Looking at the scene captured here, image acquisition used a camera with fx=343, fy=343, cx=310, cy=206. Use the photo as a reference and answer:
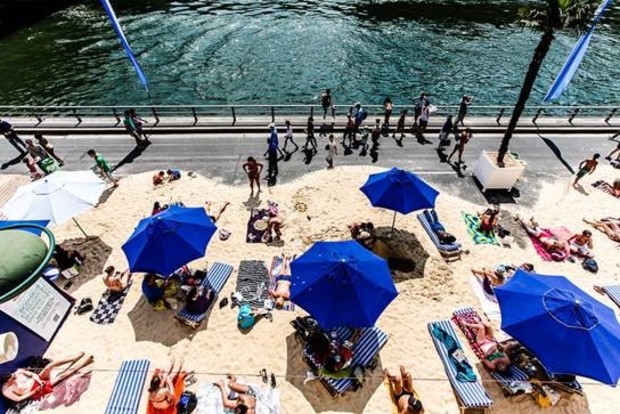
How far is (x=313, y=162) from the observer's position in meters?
17.2

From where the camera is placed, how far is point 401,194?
1177 centimetres

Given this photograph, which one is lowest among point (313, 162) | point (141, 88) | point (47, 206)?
point (141, 88)

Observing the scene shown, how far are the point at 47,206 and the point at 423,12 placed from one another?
48.0 meters

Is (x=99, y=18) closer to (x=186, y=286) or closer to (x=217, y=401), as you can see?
(x=186, y=286)

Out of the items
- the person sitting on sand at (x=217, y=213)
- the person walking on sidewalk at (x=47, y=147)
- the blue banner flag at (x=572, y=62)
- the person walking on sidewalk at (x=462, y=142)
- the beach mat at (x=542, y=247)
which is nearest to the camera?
the beach mat at (x=542, y=247)

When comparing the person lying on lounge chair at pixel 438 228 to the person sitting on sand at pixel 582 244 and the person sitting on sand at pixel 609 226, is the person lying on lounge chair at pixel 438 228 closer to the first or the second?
the person sitting on sand at pixel 582 244

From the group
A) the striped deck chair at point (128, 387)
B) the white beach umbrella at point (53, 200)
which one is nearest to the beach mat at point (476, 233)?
the striped deck chair at point (128, 387)

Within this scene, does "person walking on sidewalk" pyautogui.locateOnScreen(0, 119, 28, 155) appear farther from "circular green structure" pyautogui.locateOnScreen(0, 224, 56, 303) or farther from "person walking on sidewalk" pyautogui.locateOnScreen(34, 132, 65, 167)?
"circular green structure" pyautogui.locateOnScreen(0, 224, 56, 303)

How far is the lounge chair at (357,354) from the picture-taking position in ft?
28.5

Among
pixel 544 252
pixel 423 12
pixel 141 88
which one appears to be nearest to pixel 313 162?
pixel 544 252

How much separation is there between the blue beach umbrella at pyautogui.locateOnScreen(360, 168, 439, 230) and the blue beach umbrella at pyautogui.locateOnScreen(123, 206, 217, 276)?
5.96 meters

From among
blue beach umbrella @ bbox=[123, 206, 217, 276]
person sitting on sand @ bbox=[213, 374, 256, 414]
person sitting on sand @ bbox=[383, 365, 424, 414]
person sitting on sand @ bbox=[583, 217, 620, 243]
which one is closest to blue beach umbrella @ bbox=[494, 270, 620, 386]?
person sitting on sand @ bbox=[383, 365, 424, 414]

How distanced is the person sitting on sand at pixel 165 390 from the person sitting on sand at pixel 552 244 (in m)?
13.0

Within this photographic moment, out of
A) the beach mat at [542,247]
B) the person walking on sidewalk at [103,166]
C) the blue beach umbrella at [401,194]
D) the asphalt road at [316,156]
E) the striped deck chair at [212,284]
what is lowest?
Answer: the asphalt road at [316,156]
